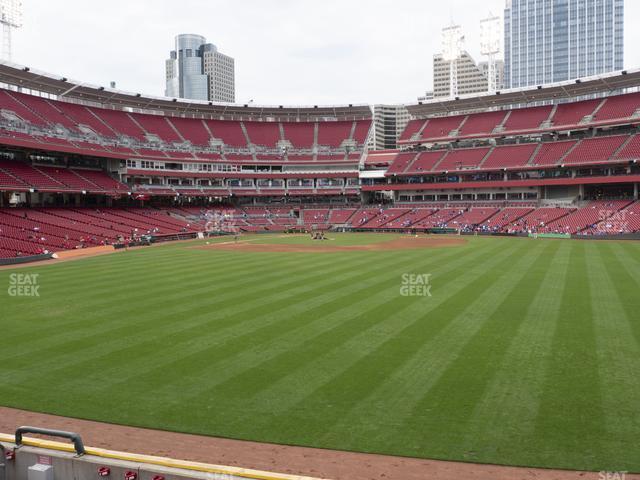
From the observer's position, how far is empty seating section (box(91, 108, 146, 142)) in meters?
80.6

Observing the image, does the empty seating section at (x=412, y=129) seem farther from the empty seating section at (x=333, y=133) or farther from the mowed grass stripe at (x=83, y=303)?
the mowed grass stripe at (x=83, y=303)

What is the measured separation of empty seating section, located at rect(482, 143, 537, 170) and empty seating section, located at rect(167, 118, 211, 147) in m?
53.3

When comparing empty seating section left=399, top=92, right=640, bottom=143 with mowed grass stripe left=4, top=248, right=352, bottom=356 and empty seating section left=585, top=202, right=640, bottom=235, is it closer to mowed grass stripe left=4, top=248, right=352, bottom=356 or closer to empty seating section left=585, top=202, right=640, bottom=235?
empty seating section left=585, top=202, right=640, bottom=235

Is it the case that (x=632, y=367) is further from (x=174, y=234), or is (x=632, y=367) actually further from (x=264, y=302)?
(x=174, y=234)

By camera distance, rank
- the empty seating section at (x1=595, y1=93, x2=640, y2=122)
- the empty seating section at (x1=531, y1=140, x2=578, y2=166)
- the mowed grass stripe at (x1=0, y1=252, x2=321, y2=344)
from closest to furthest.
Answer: the mowed grass stripe at (x1=0, y1=252, x2=321, y2=344) < the empty seating section at (x1=595, y1=93, x2=640, y2=122) < the empty seating section at (x1=531, y1=140, x2=578, y2=166)

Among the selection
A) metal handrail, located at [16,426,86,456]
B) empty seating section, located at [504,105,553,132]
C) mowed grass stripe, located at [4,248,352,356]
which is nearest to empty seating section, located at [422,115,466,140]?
empty seating section, located at [504,105,553,132]

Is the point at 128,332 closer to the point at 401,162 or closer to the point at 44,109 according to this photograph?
the point at 44,109


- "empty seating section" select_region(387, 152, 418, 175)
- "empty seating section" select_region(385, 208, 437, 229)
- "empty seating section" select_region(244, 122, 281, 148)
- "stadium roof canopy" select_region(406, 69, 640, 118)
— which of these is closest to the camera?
"stadium roof canopy" select_region(406, 69, 640, 118)

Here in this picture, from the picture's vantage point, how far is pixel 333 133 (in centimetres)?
10106

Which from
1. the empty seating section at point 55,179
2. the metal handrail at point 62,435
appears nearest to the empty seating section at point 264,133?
the empty seating section at point 55,179

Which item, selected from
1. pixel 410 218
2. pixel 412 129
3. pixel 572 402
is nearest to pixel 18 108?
pixel 410 218

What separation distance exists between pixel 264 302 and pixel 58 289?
528 inches

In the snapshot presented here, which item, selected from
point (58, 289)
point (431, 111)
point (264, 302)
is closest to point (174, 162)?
point (431, 111)

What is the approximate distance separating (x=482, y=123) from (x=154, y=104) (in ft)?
202
